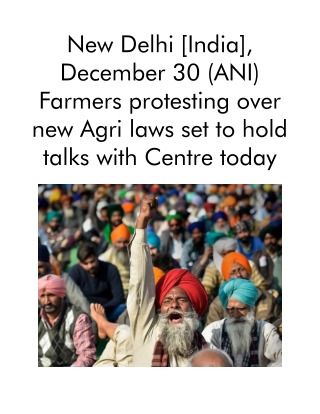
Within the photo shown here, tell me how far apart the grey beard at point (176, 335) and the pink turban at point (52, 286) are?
5.35ft

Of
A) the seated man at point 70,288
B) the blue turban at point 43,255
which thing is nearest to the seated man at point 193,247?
the blue turban at point 43,255

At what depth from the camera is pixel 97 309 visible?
12281 mm

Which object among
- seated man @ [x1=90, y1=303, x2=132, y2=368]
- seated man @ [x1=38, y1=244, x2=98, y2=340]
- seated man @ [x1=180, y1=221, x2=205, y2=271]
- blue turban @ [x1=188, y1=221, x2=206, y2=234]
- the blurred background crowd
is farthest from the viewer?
blue turban @ [x1=188, y1=221, x2=206, y2=234]

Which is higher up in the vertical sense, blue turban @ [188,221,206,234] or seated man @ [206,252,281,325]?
blue turban @ [188,221,206,234]

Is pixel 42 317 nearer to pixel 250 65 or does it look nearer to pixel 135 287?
pixel 135 287

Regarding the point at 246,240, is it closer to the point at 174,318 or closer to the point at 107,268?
the point at 107,268

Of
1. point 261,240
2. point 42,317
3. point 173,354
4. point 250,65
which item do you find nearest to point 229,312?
point 173,354

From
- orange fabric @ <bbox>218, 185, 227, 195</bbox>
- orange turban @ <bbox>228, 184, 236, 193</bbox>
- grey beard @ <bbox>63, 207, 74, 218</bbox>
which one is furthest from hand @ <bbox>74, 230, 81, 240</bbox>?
orange fabric @ <bbox>218, 185, 227, 195</bbox>

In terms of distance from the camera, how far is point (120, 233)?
51.7 ft

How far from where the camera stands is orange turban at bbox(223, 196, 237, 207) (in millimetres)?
19156

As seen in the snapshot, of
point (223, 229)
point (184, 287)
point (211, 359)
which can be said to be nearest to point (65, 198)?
point (223, 229)

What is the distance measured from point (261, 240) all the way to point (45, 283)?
476 centimetres

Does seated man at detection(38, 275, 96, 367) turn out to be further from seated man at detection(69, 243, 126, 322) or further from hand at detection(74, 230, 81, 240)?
hand at detection(74, 230, 81, 240)

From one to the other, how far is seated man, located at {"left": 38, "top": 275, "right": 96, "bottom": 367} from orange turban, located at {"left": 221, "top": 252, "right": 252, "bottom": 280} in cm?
225
